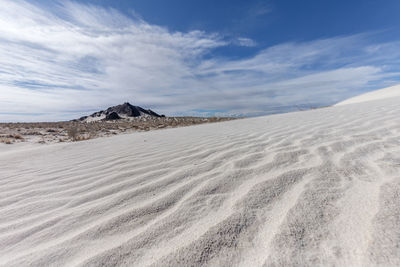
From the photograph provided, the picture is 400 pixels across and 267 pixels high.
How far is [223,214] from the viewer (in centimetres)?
106

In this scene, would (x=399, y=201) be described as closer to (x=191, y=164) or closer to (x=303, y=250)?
(x=303, y=250)

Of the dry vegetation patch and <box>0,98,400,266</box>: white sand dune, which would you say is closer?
<box>0,98,400,266</box>: white sand dune

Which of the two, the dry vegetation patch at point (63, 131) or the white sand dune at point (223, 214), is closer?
the white sand dune at point (223, 214)

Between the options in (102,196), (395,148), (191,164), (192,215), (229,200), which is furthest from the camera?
(191,164)

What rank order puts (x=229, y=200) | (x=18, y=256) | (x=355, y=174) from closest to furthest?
1. (x=18, y=256)
2. (x=229, y=200)
3. (x=355, y=174)

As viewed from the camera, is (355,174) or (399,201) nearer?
(399,201)

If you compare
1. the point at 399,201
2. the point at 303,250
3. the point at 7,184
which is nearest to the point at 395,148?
the point at 399,201

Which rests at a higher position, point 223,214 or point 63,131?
point 223,214

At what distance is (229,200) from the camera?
121 centimetres

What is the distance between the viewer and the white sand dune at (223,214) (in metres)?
0.79

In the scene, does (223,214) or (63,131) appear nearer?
(223,214)

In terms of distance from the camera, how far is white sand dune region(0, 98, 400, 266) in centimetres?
79

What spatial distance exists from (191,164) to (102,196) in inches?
34.6

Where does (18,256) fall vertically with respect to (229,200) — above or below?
below
